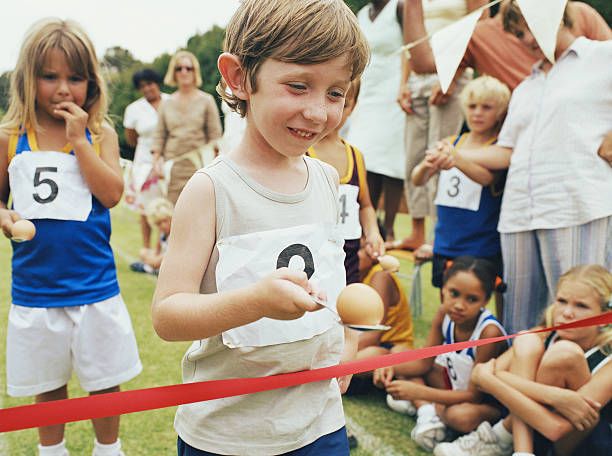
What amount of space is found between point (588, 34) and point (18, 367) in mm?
2664

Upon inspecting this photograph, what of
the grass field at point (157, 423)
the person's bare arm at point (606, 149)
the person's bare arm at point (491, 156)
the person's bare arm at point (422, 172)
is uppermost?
the person's bare arm at point (606, 149)

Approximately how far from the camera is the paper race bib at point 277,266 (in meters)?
1.28

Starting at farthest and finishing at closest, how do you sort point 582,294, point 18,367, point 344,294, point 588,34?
point 588,34
point 582,294
point 18,367
point 344,294

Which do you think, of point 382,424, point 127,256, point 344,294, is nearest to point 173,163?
point 127,256

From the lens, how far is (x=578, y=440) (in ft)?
7.37

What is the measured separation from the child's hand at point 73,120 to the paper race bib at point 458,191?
194 cm

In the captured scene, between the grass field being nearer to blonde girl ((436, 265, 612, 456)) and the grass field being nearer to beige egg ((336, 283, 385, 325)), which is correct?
blonde girl ((436, 265, 612, 456))

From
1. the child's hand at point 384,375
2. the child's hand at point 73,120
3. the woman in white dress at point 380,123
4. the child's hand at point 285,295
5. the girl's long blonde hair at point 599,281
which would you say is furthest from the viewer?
the woman in white dress at point 380,123

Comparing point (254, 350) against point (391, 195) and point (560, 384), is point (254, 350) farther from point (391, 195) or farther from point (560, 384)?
point (391, 195)

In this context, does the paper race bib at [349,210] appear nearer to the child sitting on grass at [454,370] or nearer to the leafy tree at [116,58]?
the child sitting on grass at [454,370]

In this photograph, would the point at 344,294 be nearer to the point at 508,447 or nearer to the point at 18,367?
the point at 18,367

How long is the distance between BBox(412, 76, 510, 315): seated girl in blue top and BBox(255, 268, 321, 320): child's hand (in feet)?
7.35

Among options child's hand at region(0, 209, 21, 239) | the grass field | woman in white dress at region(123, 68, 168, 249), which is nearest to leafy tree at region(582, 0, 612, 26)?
woman in white dress at region(123, 68, 168, 249)

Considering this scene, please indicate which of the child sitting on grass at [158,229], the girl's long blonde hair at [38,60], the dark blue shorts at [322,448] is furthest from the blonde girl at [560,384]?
the child sitting on grass at [158,229]
